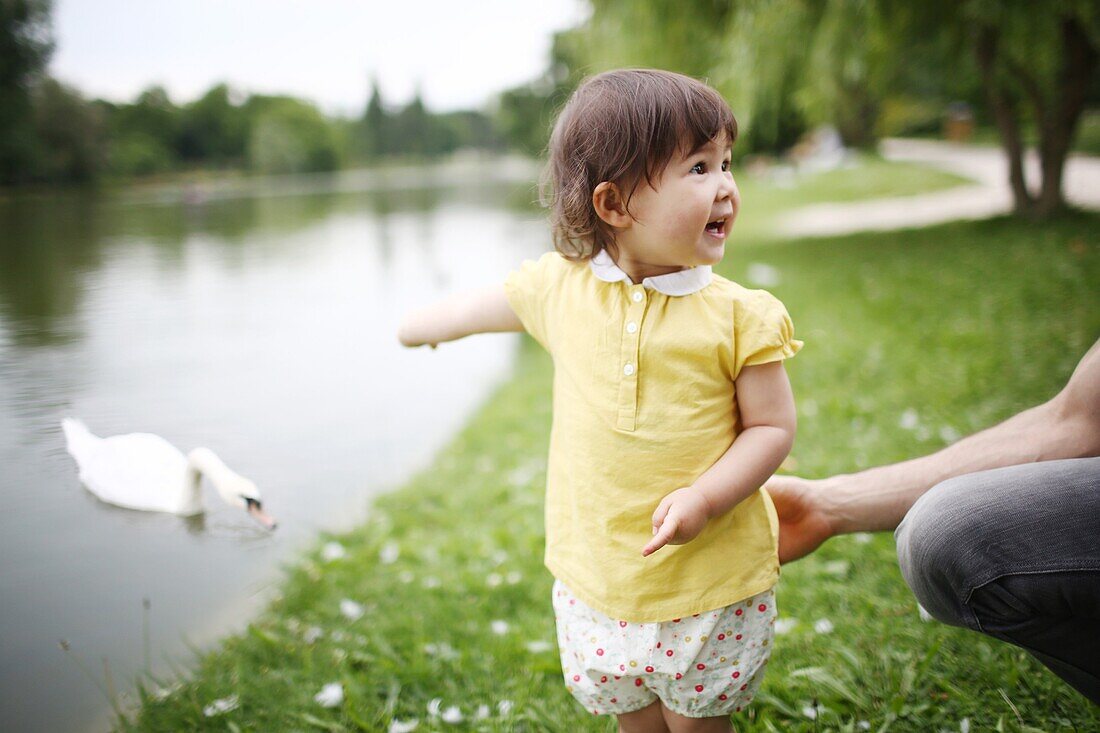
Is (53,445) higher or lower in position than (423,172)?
lower

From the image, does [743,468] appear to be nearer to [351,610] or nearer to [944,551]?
[944,551]

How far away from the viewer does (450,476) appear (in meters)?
3.71

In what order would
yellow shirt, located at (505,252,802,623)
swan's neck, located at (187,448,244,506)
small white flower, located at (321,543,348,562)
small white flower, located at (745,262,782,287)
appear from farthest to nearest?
small white flower, located at (745,262,782,287) → small white flower, located at (321,543,348,562) → swan's neck, located at (187,448,244,506) → yellow shirt, located at (505,252,802,623)

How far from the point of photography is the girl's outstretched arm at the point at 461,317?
58.2 inches

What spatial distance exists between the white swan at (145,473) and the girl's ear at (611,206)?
30.9 inches

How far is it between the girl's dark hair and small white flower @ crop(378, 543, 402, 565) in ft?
6.06

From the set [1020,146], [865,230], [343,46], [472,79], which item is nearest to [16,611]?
[343,46]

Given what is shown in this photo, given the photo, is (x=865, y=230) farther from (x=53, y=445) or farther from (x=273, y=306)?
(x=53, y=445)

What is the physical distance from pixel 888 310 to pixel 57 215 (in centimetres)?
480

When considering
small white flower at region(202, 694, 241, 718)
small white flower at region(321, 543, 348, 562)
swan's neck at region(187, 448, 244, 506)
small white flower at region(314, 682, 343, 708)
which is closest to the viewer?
swan's neck at region(187, 448, 244, 506)

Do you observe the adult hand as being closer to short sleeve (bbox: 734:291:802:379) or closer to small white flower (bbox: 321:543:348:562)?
short sleeve (bbox: 734:291:802:379)

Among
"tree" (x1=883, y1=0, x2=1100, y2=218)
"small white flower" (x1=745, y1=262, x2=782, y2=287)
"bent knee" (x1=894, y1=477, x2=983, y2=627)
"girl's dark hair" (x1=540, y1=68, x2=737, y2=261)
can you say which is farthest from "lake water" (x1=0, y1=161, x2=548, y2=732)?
"tree" (x1=883, y1=0, x2=1100, y2=218)

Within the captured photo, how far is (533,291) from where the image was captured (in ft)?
4.72

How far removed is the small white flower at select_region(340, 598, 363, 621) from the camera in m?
2.38
